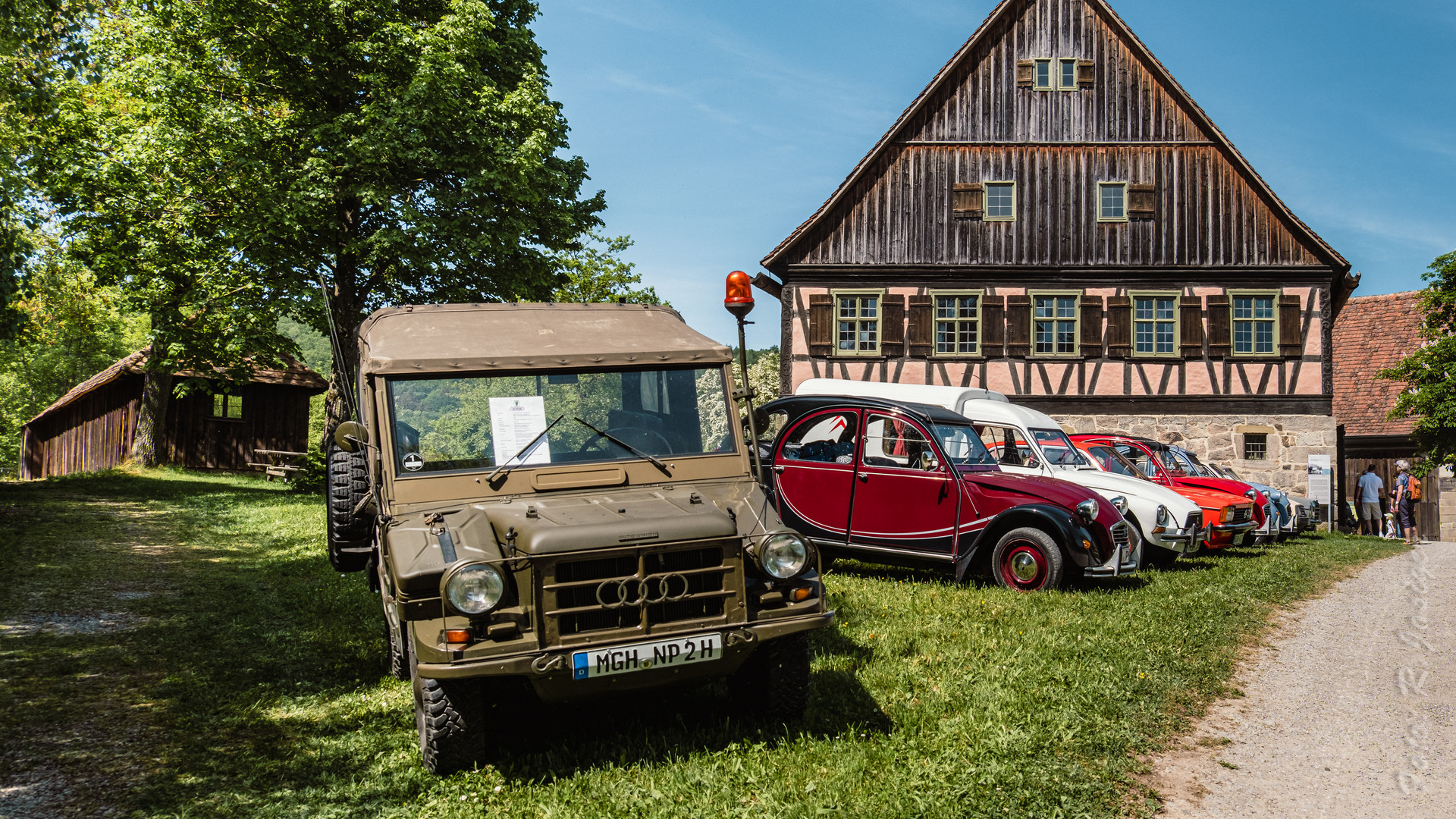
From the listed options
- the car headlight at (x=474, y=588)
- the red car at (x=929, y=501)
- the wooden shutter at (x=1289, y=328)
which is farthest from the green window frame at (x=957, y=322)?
the car headlight at (x=474, y=588)

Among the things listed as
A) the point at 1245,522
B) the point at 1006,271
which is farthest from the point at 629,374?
the point at 1006,271

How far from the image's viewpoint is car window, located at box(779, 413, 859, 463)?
10.5 m

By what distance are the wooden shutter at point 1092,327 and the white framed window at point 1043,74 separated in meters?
5.68

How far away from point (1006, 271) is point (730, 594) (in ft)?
73.4

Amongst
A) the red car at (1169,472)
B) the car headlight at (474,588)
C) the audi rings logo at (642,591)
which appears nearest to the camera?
the car headlight at (474,588)

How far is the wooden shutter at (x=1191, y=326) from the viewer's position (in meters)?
25.2

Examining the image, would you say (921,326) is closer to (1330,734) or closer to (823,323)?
(823,323)

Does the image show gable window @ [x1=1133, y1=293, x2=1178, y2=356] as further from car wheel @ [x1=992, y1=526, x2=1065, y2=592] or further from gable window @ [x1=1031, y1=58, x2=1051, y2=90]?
car wheel @ [x1=992, y1=526, x2=1065, y2=592]

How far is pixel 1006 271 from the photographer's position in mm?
25469

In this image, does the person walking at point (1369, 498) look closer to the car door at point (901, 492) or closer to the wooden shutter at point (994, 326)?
the wooden shutter at point (994, 326)

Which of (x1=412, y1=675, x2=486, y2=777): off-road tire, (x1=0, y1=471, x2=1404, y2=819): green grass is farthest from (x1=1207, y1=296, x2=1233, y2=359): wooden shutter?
(x1=412, y1=675, x2=486, y2=777): off-road tire

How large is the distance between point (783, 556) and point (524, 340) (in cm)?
212

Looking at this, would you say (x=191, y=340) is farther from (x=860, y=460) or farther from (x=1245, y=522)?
(x=1245, y=522)

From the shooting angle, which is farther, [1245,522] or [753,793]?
[1245,522]
